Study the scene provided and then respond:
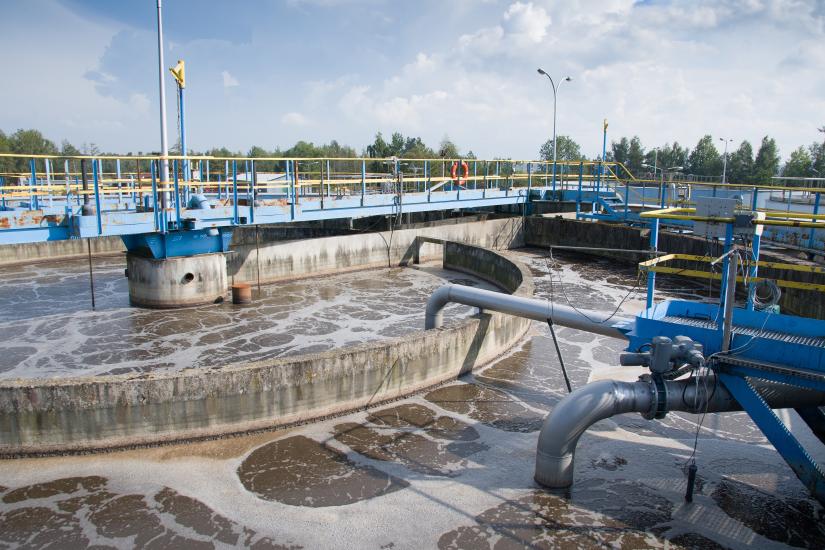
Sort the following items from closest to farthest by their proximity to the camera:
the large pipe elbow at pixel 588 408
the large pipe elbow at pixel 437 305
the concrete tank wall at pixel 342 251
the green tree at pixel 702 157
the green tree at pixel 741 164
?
1. the large pipe elbow at pixel 588 408
2. the large pipe elbow at pixel 437 305
3. the concrete tank wall at pixel 342 251
4. the green tree at pixel 741 164
5. the green tree at pixel 702 157

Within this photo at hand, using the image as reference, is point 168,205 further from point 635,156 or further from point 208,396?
point 635,156

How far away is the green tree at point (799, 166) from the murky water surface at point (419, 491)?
208 feet

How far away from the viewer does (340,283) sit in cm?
2044

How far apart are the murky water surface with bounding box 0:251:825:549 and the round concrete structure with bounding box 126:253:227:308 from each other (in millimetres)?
8511

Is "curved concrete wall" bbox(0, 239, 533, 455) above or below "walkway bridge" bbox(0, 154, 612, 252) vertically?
below

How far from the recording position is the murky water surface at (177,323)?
12773 mm

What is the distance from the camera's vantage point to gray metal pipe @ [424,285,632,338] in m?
8.89

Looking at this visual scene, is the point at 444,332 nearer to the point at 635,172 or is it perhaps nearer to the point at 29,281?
the point at 29,281

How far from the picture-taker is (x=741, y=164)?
73000 millimetres

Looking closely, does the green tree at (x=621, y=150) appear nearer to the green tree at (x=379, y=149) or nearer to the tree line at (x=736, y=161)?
the tree line at (x=736, y=161)

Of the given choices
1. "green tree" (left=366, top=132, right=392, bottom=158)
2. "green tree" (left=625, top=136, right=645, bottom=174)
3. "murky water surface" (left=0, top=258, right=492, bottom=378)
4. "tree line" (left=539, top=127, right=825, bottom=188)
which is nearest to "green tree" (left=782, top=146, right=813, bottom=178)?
"tree line" (left=539, top=127, right=825, bottom=188)

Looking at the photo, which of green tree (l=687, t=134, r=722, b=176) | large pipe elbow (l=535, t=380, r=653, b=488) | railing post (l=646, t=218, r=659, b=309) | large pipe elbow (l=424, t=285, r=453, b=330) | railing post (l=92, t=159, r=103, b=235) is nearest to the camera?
large pipe elbow (l=535, t=380, r=653, b=488)

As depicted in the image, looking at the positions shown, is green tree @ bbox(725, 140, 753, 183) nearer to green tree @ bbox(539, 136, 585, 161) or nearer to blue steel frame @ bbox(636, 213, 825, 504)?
green tree @ bbox(539, 136, 585, 161)

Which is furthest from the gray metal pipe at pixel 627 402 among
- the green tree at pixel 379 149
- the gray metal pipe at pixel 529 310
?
the green tree at pixel 379 149
